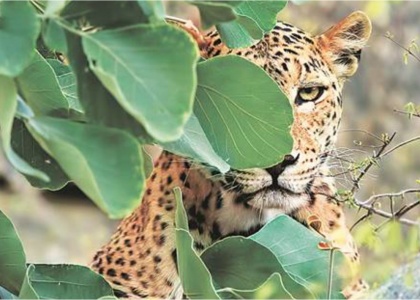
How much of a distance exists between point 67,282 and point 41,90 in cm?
40

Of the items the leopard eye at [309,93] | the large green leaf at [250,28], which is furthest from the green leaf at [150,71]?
the leopard eye at [309,93]

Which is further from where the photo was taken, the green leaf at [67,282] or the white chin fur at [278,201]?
the white chin fur at [278,201]

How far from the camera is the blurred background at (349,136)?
32.8ft

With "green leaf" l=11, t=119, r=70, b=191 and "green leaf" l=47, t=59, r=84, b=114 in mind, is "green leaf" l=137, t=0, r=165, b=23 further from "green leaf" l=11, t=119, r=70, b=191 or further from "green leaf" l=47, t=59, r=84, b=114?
"green leaf" l=47, t=59, r=84, b=114

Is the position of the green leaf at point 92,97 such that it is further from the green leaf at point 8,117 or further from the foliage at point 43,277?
the foliage at point 43,277

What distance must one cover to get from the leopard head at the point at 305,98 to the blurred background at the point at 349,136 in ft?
17.9

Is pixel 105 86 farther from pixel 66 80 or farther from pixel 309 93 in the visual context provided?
pixel 309 93

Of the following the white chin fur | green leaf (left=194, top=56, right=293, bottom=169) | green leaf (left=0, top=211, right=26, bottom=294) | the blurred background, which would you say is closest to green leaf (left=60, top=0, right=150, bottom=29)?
green leaf (left=194, top=56, right=293, bottom=169)

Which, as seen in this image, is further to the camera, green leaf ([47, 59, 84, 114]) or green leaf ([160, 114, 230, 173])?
green leaf ([47, 59, 84, 114])

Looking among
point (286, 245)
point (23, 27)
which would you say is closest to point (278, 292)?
point (286, 245)

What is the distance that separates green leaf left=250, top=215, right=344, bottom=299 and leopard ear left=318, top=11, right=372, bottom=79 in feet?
6.35

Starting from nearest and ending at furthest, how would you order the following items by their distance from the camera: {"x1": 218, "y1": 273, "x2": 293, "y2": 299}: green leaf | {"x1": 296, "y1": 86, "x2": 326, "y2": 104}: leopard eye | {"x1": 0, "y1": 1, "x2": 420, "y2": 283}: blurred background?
{"x1": 218, "y1": 273, "x2": 293, "y2": 299}: green leaf, {"x1": 296, "y1": 86, "x2": 326, "y2": 104}: leopard eye, {"x1": 0, "y1": 1, "x2": 420, "y2": 283}: blurred background

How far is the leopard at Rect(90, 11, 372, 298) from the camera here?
3836 mm

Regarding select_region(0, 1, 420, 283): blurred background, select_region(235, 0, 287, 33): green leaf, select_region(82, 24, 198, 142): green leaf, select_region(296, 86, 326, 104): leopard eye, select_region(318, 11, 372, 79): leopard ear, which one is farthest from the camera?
select_region(0, 1, 420, 283): blurred background
